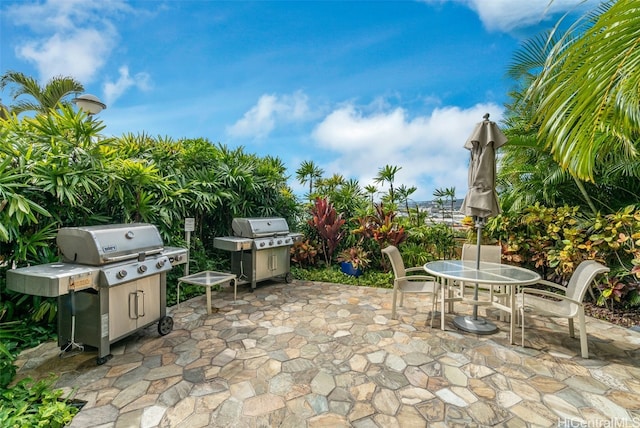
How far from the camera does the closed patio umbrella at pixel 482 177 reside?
136 inches

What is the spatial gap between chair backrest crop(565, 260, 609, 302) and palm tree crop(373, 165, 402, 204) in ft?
14.2

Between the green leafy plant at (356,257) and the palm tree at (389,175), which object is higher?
the palm tree at (389,175)

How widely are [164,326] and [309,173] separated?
5649mm

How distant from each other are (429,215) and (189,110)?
595cm

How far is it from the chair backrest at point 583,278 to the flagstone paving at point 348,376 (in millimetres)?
606

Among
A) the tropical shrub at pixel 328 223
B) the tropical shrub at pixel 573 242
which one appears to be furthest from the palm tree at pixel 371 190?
the tropical shrub at pixel 573 242

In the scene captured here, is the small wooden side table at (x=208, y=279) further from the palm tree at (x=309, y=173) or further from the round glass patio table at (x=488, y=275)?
the palm tree at (x=309, y=173)

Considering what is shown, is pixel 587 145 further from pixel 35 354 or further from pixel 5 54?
pixel 5 54

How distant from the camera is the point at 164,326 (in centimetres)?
350

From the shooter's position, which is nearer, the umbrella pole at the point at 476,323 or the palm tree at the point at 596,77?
the palm tree at the point at 596,77

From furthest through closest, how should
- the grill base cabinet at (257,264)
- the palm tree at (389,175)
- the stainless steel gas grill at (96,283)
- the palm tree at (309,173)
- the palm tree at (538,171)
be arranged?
the palm tree at (309,173) < the palm tree at (389,175) < the grill base cabinet at (257,264) < the palm tree at (538,171) < the stainless steel gas grill at (96,283)

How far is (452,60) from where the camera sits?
6.35m

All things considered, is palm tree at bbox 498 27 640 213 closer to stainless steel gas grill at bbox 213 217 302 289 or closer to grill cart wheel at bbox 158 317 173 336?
stainless steel gas grill at bbox 213 217 302 289

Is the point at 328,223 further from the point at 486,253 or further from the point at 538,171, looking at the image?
the point at 538,171
